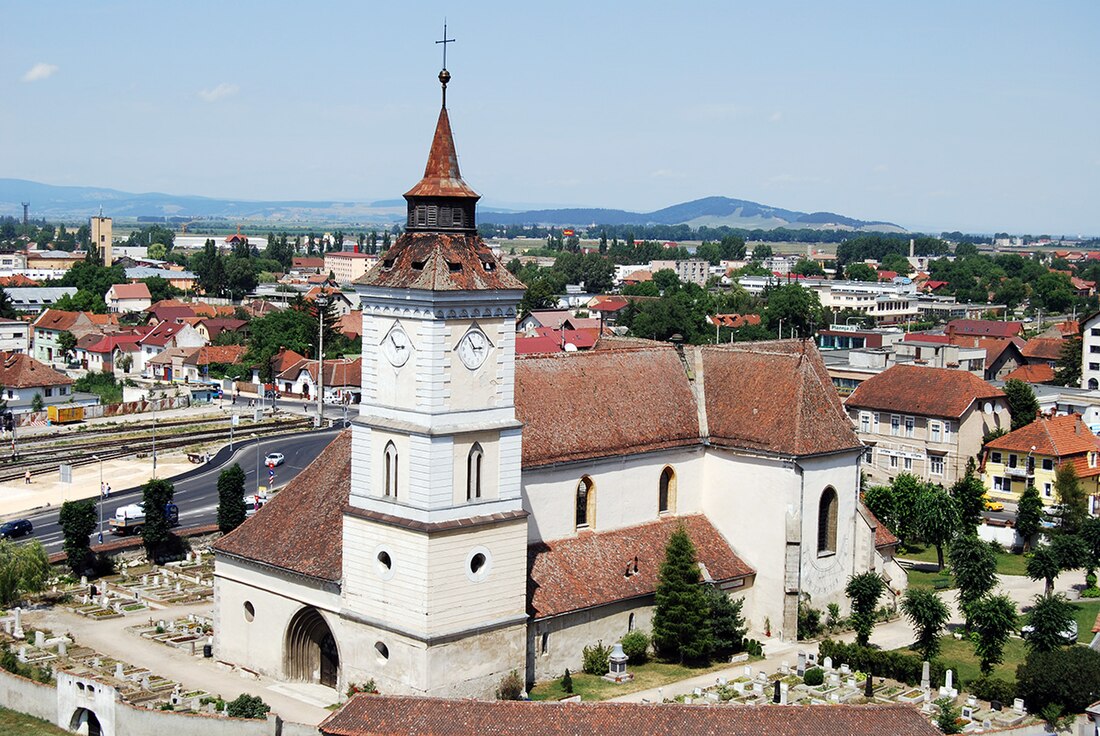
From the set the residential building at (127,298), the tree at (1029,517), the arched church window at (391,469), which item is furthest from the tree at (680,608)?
the residential building at (127,298)

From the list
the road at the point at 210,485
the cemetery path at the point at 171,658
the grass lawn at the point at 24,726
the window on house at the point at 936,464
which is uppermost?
the window on house at the point at 936,464

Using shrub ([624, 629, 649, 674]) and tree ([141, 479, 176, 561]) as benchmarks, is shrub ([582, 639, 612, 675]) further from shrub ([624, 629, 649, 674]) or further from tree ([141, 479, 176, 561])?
tree ([141, 479, 176, 561])

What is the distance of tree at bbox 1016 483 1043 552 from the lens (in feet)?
226

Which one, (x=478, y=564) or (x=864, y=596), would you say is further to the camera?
(x=864, y=596)

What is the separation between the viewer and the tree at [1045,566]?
5872 cm

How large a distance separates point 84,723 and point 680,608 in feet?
66.2

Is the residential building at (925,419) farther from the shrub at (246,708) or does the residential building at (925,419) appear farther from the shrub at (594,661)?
the shrub at (246,708)

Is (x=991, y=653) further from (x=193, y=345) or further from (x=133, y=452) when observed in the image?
(x=193, y=345)

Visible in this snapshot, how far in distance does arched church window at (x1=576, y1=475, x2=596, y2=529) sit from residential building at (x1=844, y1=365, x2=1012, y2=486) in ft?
114

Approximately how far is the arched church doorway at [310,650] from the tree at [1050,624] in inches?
967

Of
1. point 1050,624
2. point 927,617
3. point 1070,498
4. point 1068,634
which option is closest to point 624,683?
point 927,617

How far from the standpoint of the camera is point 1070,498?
71.2m

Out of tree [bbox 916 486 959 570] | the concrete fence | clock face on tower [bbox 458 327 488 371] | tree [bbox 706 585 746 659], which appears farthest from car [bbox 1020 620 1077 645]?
the concrete fence

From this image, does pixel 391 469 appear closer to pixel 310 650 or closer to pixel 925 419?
pixel 310 650
